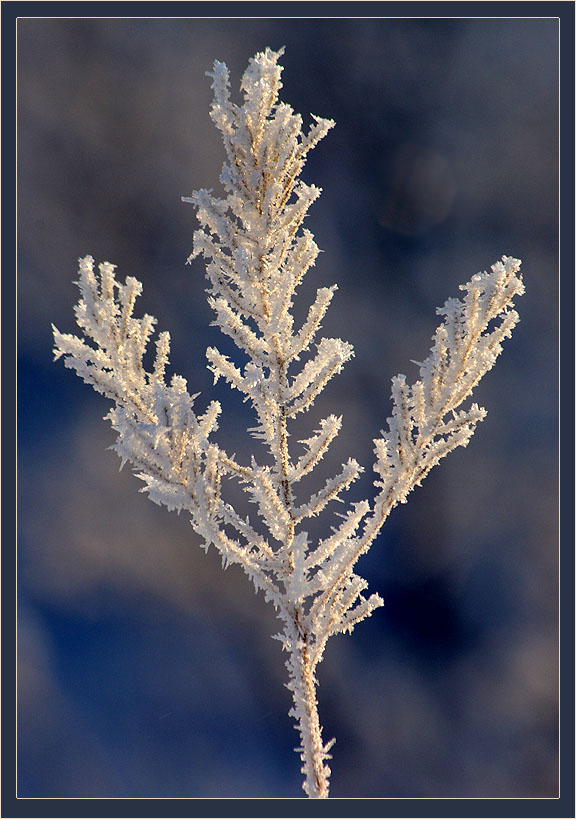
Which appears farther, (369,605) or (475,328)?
(369,605)

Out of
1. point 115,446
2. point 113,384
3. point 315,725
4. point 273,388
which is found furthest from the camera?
point 273,388

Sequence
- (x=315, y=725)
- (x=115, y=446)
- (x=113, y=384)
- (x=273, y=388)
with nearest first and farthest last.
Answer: (x=115, y=446)
(x=113, y=384)
(x=315, y=725)
(x=273, y=388)

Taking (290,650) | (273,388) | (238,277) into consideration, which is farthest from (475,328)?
(290,650)

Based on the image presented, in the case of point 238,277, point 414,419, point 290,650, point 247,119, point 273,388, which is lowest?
point 290,650

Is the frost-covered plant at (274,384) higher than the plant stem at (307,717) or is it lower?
higher

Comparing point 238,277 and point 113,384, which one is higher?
point 238,277

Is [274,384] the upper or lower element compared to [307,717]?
upper

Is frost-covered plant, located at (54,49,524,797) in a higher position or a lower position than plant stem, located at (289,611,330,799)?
higher

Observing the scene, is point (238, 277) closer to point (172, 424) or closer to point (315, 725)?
point (172, 424)
